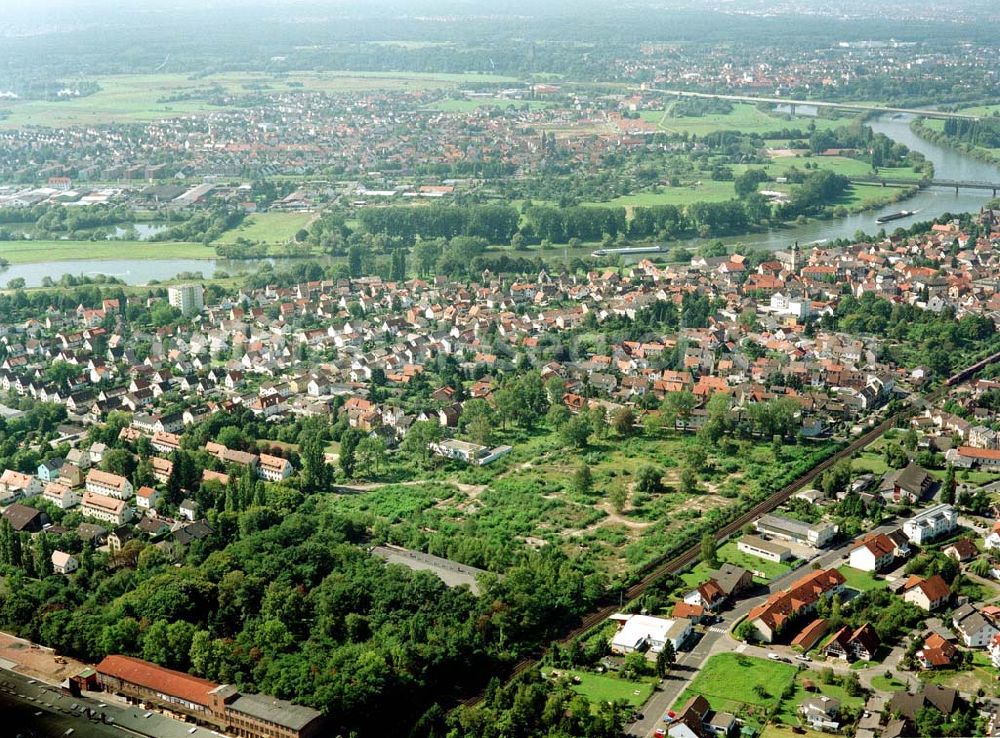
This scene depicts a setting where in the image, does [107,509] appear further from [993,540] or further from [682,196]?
[682,196]

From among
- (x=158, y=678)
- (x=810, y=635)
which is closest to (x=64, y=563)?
(x=158, y=678)

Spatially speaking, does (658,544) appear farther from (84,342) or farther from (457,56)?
(457,56)

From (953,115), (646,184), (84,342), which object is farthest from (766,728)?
(953,115)

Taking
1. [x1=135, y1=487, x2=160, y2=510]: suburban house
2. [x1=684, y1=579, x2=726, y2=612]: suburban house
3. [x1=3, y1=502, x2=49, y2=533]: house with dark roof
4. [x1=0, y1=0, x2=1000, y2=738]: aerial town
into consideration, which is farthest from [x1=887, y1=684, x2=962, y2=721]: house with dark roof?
[x1=3, y1=502, x2=49, y2=533]: house with dark roof

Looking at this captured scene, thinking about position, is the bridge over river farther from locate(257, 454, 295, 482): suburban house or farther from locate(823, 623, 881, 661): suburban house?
locate(823, 623, 881, 661): suburban house

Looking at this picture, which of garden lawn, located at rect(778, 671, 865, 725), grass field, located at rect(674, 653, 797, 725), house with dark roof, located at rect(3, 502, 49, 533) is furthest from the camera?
house with dark roof, located at rect(3, 502, 49, 533)
